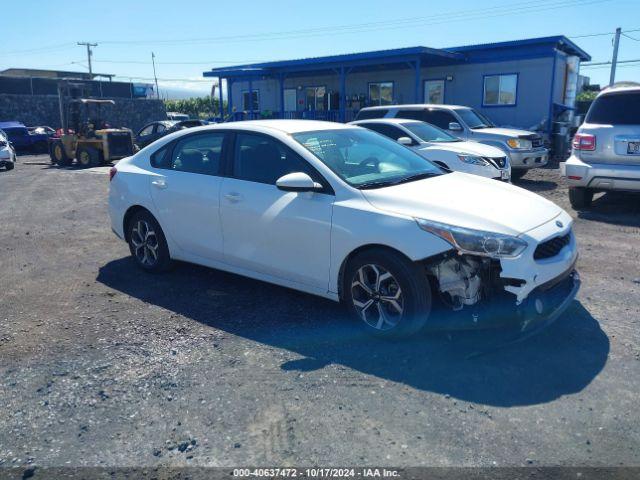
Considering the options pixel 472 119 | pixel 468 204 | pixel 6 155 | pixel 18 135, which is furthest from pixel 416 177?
pixel 18 135

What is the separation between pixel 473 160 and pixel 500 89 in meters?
11.3

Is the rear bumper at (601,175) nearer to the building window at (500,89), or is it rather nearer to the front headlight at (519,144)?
the front headlight at (519,144)

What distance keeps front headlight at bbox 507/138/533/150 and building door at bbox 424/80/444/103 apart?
9540 millimetres

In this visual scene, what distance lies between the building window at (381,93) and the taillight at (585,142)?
50.3 ft

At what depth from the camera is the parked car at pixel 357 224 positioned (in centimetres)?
375

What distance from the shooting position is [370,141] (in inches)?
204

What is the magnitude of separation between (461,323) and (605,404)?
99 centimetres

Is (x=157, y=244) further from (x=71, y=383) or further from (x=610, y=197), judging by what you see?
(x=610, y=197)

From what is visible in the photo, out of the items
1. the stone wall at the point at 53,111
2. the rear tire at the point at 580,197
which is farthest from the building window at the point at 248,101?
the rear tire at the point at 580,197

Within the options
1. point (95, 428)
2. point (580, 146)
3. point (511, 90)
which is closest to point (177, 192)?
point (95, 428)

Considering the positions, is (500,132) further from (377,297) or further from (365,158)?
(377,297)

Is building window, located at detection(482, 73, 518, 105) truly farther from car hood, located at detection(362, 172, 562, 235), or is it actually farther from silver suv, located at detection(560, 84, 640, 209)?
car hood, located at detection(362, 172, 562, 235)

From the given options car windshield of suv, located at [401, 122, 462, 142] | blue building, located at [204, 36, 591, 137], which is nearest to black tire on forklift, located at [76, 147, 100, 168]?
blue building, located at [204, 36, 591, 137]

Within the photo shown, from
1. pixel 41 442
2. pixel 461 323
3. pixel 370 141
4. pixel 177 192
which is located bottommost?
pixel 41 442
